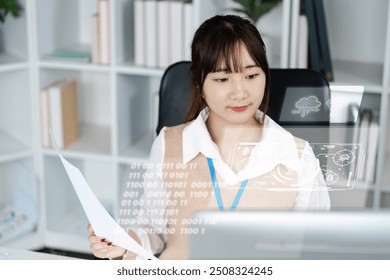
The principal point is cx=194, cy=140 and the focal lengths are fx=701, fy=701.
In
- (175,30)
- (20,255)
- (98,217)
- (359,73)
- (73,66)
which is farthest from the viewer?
(73,66)

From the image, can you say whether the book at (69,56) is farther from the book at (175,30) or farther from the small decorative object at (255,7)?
the small decorative object at (255,7)

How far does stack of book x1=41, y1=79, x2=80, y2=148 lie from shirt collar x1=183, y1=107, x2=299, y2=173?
119 cm

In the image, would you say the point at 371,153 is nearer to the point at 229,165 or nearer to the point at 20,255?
the point at 229,165

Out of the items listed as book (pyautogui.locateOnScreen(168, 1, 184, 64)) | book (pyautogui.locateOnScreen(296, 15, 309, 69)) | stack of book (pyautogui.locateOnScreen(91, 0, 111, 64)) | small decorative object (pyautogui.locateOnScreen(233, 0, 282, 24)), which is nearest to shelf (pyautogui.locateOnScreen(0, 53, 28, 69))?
stack of book (pyautogui.locateOnScreen(91, 0, 111, 64))

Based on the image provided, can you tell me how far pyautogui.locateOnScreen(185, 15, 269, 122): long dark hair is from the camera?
843mm

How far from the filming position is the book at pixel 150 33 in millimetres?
1918

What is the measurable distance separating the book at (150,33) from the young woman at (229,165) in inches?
42.4

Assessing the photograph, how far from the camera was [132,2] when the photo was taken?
6.59ft

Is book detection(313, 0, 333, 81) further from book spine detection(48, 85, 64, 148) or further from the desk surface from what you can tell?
the desk surface

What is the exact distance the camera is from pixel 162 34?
1934mm

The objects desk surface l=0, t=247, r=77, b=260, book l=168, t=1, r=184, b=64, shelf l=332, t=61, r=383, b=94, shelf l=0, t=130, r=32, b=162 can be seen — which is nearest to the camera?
desk surface l=0, t=247, r=77, b=260

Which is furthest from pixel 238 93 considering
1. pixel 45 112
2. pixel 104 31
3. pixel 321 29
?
pixel 45 112

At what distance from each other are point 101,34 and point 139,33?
0.38ft

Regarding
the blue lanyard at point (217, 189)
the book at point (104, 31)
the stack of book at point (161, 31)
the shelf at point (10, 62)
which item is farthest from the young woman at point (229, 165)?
the shelf at point (10, 62)
